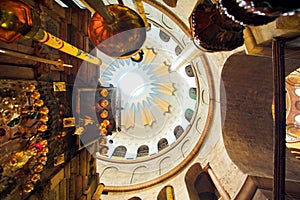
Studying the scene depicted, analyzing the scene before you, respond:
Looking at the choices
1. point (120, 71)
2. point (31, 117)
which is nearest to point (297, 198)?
point (31, 117)

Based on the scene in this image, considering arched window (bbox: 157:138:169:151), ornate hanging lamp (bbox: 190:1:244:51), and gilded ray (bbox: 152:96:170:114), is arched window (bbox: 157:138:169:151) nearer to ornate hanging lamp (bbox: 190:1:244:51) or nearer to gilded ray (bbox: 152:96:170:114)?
gilded ray (bbox: 152:96:170:114)

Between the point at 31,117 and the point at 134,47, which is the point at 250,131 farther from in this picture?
the point at 31,117

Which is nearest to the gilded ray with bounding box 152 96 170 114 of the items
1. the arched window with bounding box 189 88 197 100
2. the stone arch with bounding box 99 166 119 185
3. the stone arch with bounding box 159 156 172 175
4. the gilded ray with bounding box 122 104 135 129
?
the gilded ray with bounding box 122 104 135 129

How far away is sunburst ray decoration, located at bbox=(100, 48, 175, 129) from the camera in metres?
17.1

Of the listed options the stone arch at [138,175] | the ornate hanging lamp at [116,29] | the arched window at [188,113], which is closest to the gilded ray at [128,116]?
the arched window at [188,113]

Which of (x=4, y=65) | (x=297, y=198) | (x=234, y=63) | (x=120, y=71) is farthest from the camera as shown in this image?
(x=120, y=71)

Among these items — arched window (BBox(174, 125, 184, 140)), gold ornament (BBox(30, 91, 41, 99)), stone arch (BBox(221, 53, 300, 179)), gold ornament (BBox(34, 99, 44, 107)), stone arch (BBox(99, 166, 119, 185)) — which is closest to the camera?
gold ornament (BBox(30, 91, 41, 99))

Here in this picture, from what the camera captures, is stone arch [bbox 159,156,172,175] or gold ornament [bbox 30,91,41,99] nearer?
gold ornament [bbox 30,91,41,99]

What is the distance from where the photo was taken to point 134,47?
629 cm

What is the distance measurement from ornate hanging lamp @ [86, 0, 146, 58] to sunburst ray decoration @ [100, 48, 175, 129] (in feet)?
33.3

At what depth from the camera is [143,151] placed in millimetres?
13969

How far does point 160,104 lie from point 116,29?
13042 mm

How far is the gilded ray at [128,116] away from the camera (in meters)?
17.6

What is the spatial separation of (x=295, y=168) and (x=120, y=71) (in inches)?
536
